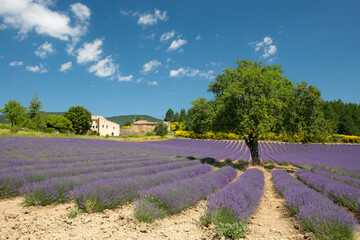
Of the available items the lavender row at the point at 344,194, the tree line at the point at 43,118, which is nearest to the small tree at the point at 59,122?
the tree line at the point at 43,118

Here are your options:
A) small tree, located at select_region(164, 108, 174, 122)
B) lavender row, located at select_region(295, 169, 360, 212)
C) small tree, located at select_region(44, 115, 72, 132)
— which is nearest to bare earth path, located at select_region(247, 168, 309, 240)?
lavender row, located at select_region(295, 169, 360, 212)

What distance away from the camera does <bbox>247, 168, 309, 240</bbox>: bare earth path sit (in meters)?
2.74

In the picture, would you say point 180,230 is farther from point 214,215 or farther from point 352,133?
point 352,133

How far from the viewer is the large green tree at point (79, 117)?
51.7 meters

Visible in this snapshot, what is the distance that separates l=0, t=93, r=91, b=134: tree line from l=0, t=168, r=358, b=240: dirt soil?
5003 cm

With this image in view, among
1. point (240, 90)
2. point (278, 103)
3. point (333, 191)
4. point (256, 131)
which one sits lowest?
point (333, 191)

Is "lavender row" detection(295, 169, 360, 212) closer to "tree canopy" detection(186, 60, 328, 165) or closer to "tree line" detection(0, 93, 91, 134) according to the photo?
"tree canopy" detection(186, 60, 328, 165)

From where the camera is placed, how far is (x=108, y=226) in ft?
8.98

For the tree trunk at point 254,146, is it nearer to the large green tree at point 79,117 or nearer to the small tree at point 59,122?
the small tree at point 59,122

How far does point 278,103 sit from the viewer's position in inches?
420

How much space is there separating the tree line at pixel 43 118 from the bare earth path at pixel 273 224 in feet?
172

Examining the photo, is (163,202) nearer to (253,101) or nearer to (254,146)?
(253,101)

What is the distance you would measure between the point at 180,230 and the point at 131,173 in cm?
377

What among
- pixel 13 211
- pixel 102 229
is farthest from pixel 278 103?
pixel 13 211
